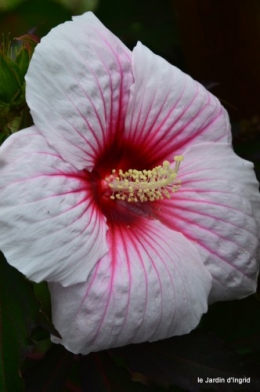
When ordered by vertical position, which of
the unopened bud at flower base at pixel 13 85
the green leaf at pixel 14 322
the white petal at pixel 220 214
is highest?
the unopened bud at flower base at pixel 13 85

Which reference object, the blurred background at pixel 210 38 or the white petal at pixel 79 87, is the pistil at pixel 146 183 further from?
the blurred background at pixel 210 38

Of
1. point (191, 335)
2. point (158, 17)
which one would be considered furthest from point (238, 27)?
point (191, 335)

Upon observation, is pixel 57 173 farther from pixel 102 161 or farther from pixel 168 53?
pixel 168 53

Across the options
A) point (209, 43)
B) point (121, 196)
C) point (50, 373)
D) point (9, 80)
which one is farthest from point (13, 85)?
point (209, 43)

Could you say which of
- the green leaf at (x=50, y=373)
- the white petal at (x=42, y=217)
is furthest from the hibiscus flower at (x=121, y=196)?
the green leaf at (x=50, y=373)

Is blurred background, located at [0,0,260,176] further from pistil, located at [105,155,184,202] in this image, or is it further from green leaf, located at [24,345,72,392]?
green leaf, located at [24,345,72,392]

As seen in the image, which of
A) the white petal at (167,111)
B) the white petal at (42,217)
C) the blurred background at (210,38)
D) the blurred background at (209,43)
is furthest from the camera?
the blurred background at (210,38)

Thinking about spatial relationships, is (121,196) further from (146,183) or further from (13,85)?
(13,85)
